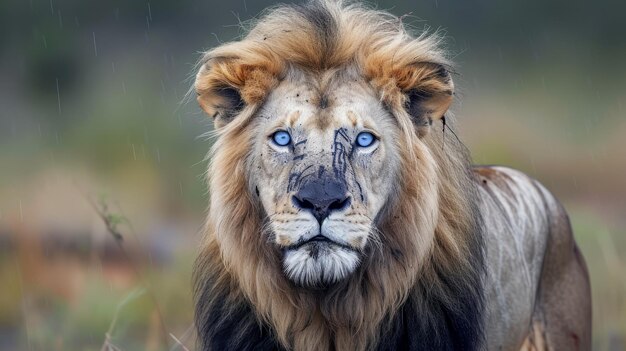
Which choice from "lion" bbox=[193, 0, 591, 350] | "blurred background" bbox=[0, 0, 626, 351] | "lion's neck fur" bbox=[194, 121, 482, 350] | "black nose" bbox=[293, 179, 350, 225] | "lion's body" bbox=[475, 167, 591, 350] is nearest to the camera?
"black nose" bbox=[293, 179, 350, 225]

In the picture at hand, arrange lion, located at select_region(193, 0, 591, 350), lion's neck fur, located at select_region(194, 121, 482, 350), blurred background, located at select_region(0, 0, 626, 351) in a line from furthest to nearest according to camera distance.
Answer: blurred background, located at select_region(0, 0, 626, 351)
lion's neck fur, located at select_region(194, 121, 482, 350)
lion, located at select_region(193, 0, 591, 350)

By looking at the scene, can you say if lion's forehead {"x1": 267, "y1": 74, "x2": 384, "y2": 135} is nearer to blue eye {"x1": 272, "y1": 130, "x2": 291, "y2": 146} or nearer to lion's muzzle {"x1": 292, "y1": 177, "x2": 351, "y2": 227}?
blue eye {"x1": 272, "y1": 130, "x2": 291, "y2": 146}

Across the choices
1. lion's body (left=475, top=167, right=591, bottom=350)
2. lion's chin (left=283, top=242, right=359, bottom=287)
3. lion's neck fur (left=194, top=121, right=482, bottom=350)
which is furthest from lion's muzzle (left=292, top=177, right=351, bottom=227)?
lion's body (left=475, top=167, right=591, bottom=350)

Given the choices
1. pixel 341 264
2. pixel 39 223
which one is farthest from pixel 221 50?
pixel 39 223

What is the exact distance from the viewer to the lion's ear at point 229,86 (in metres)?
5.09

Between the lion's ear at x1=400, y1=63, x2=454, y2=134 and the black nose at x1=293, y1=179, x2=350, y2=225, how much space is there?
0.62 meters

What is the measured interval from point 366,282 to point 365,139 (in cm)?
51

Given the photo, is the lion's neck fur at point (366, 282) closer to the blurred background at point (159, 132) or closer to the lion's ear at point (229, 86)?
the lion's ear at point (229, 86)

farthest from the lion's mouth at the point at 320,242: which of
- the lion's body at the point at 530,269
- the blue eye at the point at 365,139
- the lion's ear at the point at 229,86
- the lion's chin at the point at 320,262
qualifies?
the lion's body at the point at 530,269

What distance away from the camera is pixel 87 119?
508 inches

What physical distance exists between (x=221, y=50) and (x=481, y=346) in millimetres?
1479

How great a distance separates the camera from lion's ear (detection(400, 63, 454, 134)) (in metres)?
5.10

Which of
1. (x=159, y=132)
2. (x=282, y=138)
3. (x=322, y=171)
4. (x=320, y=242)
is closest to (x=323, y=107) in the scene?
(x=282, y=138)

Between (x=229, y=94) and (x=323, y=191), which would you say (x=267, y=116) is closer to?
(x=229, y=94)
